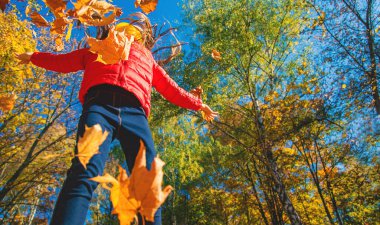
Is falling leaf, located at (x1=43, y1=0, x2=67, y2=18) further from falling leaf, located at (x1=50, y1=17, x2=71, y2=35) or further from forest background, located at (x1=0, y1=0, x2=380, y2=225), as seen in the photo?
forest background, located at (x1=0, y1=0, x2=380, y2=225)

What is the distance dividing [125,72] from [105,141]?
19.2 inches

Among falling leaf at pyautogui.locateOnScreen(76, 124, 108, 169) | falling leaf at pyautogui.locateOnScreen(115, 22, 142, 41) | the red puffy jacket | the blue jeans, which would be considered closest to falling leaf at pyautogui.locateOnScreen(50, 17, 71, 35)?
the red puffy jacket

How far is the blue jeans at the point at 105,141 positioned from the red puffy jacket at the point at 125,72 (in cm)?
6

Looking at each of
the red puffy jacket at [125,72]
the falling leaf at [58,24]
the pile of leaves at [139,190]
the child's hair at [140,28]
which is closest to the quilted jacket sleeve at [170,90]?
the red puffy jacket at [125,72]

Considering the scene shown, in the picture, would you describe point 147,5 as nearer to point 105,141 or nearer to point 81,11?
point 81,11

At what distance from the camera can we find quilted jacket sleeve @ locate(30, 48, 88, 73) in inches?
66.2

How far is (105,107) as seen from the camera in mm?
1374

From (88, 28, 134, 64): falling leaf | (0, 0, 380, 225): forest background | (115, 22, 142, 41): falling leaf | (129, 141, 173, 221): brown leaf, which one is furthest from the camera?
(0, 0, 380, 225): forest background

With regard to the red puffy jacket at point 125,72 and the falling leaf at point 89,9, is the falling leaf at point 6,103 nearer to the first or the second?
the red puffy jacket at point 125,72

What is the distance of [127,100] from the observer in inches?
59.0

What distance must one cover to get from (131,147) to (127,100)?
0.95 feet

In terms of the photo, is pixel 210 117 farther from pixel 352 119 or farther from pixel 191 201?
pixel 191 201

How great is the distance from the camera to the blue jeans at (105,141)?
3.15 feet

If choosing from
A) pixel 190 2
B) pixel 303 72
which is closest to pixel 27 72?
pixel 190 2
